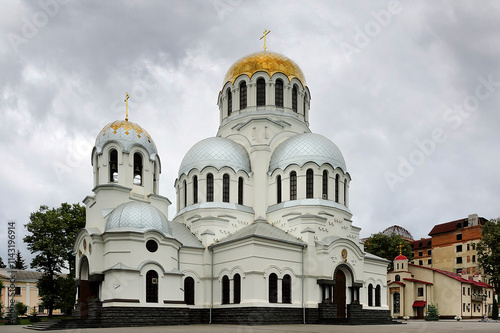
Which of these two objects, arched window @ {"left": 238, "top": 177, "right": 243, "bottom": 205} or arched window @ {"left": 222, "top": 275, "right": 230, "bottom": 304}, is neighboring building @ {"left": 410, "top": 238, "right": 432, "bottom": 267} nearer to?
arched window @ {"left": 238, "top": 177, "right": 243, "bottom": 205}

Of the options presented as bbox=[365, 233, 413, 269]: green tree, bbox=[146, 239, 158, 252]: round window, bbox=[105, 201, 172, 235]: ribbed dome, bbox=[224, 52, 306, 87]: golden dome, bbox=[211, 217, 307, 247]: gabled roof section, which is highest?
bbox=[224, 52, 306, 87]: golden dome

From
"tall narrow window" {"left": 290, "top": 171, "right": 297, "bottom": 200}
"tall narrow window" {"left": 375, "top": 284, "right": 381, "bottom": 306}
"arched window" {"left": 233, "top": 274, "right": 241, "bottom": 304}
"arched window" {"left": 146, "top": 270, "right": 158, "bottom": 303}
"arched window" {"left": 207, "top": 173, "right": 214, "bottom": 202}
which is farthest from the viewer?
"tall narrow window" {"left": 375, "top": 284, "right": 381, "bottom": 306}

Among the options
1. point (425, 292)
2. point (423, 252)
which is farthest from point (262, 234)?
point (423, 252)

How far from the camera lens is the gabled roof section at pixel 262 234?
25.4 metres

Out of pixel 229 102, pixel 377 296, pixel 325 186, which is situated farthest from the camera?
pixel 229 102

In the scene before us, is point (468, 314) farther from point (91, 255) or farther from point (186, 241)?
point (91, 255)

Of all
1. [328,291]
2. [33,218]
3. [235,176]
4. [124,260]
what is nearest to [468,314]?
[328,291]

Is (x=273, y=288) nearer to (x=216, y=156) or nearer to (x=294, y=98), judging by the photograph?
(x=216, y=156)

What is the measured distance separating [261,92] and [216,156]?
6.16 m

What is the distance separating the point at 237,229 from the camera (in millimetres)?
28594

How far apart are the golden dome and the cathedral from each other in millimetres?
103

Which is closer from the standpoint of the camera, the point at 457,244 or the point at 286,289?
the point at 286,289

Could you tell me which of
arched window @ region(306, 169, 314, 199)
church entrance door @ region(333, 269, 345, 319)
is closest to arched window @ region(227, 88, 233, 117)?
arched window @ region(306, 169, 314, 199)

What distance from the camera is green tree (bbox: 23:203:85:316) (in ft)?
108
